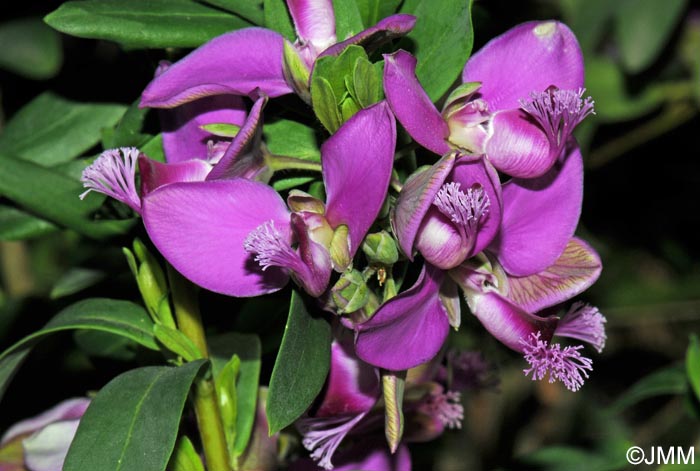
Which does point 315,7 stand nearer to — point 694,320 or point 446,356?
point 446,356

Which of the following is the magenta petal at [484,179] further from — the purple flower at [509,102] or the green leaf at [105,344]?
the green leaf at [105,344]

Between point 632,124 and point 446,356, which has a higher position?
point 446,356

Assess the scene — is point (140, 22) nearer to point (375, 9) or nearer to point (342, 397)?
point (375, 9)

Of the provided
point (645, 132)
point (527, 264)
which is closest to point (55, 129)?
point (527, 264)

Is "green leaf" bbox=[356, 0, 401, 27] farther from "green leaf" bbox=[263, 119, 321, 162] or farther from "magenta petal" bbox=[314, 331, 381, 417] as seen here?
"magenta petal" bbox=[314, 331, 381, 417]

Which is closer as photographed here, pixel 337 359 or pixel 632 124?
pixel 337 359

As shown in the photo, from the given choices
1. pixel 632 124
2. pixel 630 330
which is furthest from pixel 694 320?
pixel 632 124
